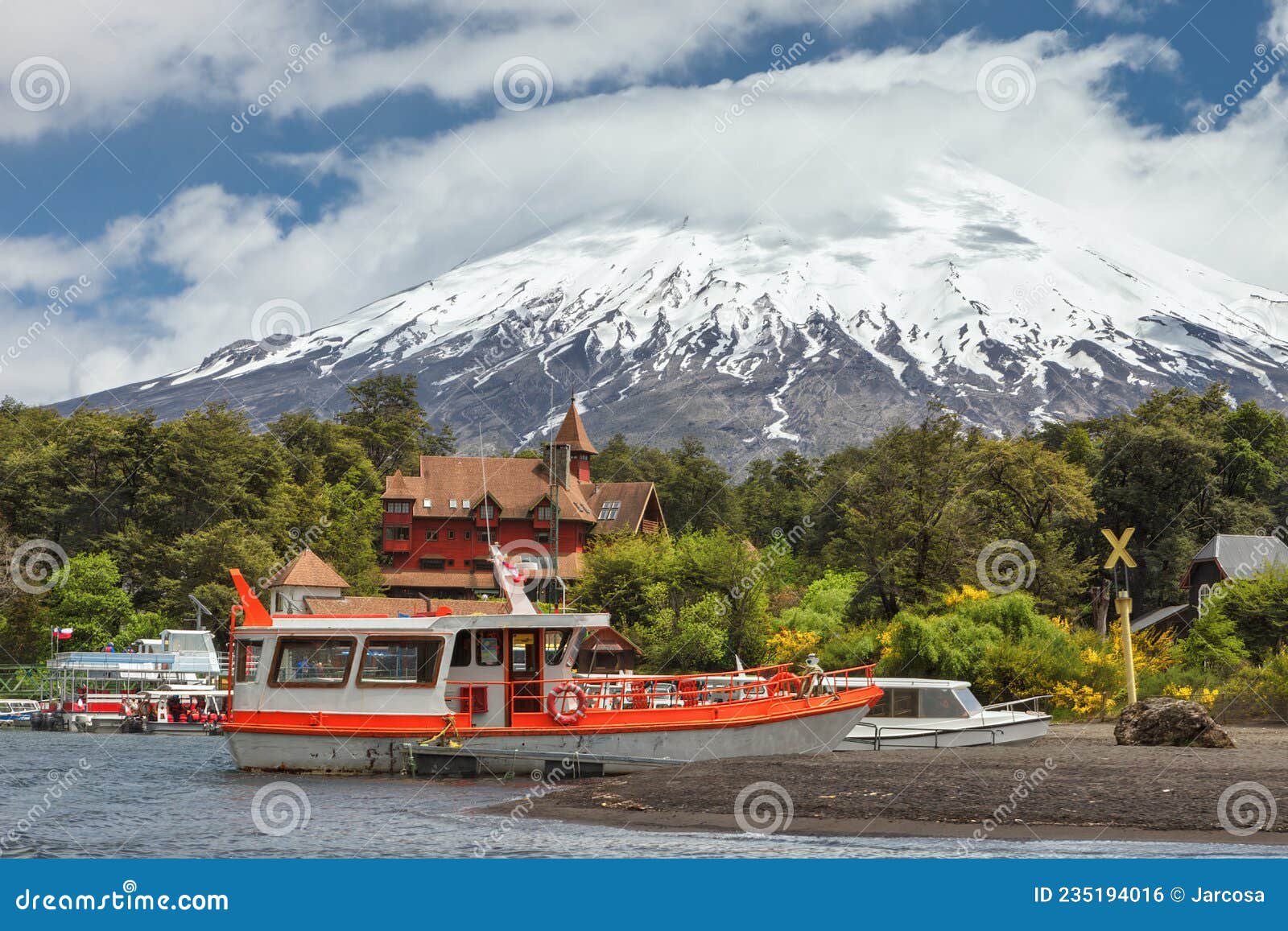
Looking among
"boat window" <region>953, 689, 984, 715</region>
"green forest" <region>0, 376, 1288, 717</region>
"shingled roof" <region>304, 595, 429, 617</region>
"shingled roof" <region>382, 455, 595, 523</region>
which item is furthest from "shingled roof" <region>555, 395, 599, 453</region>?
"boat window" <region>953, 689, 984, 715</region>

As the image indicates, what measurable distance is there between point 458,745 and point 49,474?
62.1 m

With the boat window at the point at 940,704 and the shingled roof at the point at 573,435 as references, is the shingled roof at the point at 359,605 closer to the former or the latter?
the shingled roof at the point at 573,435

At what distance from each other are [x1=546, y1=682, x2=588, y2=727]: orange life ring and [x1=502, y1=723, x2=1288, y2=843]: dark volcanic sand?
5.08 ft

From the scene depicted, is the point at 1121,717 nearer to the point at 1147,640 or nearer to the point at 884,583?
the point at 1147,640

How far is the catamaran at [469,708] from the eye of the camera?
94.7ft

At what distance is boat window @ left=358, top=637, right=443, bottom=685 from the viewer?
97.4 ft

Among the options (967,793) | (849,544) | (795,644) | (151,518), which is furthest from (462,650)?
(151,518)

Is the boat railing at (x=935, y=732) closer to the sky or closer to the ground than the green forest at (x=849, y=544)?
closer to the ground

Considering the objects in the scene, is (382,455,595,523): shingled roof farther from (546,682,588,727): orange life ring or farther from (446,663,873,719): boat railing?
(546,682,588,727): orange life ring

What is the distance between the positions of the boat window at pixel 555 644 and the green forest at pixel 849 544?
1603 cm

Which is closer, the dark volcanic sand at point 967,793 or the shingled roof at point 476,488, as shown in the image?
the dark volcanic sand at point 967,793

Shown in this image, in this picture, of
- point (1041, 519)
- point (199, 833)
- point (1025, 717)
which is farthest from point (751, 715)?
point (1041, 519)

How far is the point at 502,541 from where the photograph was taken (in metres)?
94.1

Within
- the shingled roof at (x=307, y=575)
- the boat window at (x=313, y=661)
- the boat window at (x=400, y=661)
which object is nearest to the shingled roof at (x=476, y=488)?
the shingled roof at (x=307, y=575)
